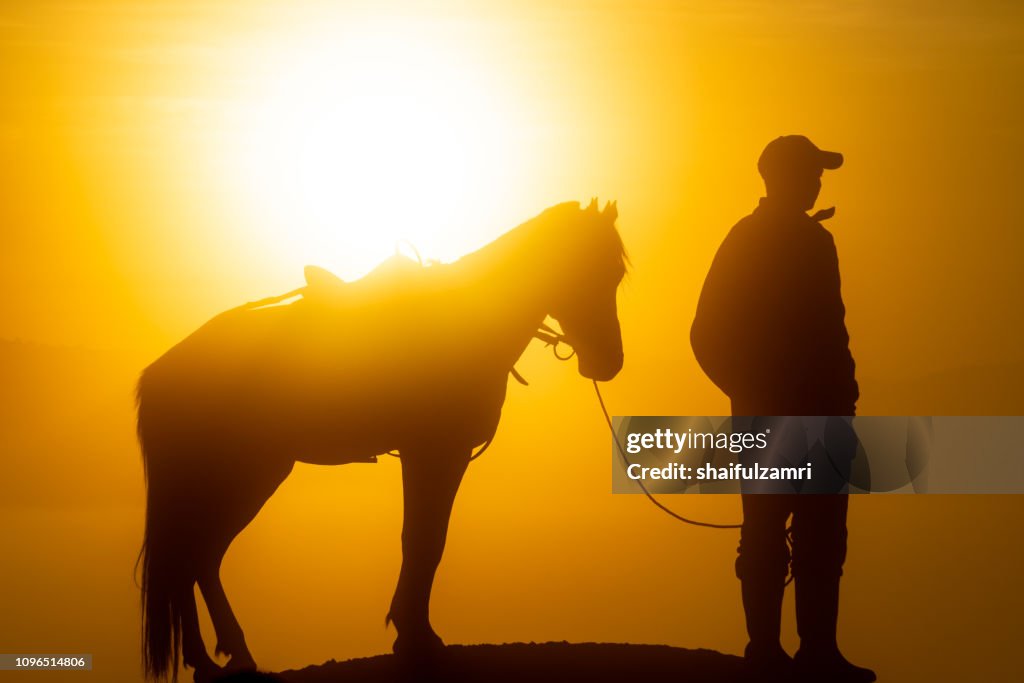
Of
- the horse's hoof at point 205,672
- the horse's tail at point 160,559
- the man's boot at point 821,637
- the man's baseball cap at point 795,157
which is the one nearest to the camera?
the horse's tail at point 160,559

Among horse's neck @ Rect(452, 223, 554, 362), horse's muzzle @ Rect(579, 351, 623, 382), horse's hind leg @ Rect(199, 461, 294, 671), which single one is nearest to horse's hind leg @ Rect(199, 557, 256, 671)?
horse's hind leg @ Rect(199, 461, 294, 671)

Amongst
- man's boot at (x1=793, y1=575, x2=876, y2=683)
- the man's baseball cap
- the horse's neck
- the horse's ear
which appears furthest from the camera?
the horse's ear

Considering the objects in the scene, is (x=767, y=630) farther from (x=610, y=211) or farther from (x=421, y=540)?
(x=610, y=211)

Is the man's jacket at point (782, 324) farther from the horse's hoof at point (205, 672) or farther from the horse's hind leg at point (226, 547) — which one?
the horse's hoof at point (205, 672)

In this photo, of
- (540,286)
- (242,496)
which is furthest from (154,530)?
(540,286)

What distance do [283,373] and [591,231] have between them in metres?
2.08

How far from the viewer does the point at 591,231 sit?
22.6 feet

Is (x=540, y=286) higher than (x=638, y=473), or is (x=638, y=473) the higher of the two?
(x=540, y=286)

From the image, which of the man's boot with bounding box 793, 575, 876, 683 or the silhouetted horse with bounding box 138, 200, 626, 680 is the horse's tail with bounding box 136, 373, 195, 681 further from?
the man's boot with bounding box 793, 575, 876, 683

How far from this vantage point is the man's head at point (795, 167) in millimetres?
6582

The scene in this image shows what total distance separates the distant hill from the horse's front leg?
172mm

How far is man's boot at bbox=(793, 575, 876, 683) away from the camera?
6.44 meters

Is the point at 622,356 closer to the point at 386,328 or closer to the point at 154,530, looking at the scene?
the point at 386,328

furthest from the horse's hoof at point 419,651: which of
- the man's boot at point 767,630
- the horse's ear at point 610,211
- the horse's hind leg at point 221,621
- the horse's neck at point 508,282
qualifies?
the horse's ear at point 610,211
